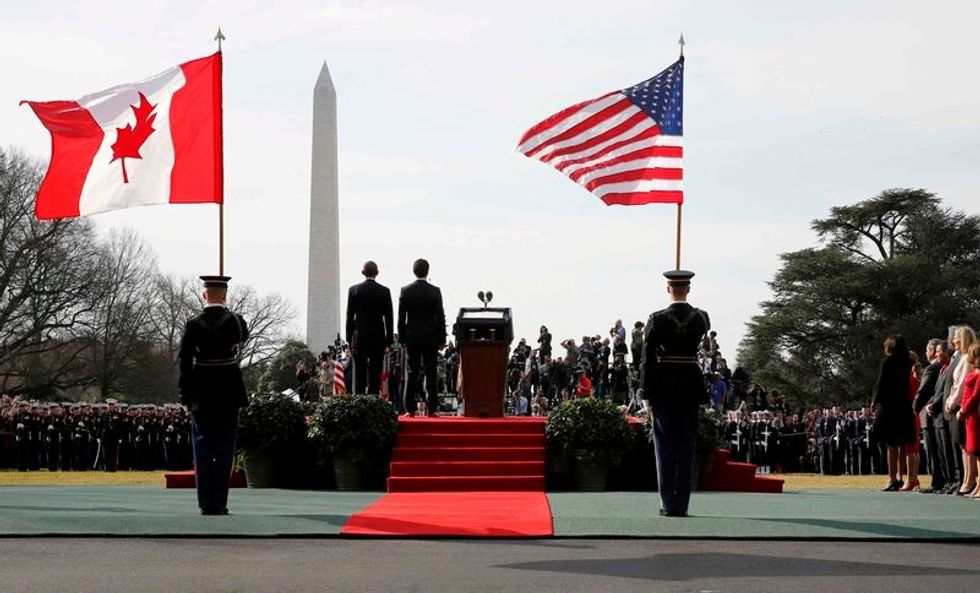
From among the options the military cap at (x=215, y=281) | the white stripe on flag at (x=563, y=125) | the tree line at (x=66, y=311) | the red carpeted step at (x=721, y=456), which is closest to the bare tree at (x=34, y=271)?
the tree line at (x=66, y=311)

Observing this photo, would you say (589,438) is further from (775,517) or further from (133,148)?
(133,148)

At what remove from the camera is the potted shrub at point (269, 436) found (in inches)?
693

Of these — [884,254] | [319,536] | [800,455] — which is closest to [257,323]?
[884,254]

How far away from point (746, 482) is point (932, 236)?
46314 millimetres

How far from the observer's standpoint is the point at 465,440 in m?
17.7

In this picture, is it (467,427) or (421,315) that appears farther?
(421,315)

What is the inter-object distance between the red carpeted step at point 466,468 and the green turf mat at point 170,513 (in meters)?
0.56

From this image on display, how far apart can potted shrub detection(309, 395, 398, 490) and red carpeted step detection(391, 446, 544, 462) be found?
0.81ft

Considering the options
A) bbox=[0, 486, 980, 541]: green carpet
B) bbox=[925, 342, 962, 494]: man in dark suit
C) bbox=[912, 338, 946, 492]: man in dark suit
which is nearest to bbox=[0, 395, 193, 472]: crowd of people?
bbox=[0, 486, 980, 541]: green carpet

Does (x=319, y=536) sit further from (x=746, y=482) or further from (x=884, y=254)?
(x=884, y=254)

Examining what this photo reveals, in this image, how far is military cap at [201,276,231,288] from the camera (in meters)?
12.1

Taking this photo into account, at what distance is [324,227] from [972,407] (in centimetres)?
4052

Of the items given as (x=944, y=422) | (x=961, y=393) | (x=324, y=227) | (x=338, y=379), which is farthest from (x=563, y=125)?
(x=324, y=227)

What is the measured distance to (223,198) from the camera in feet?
51.5
